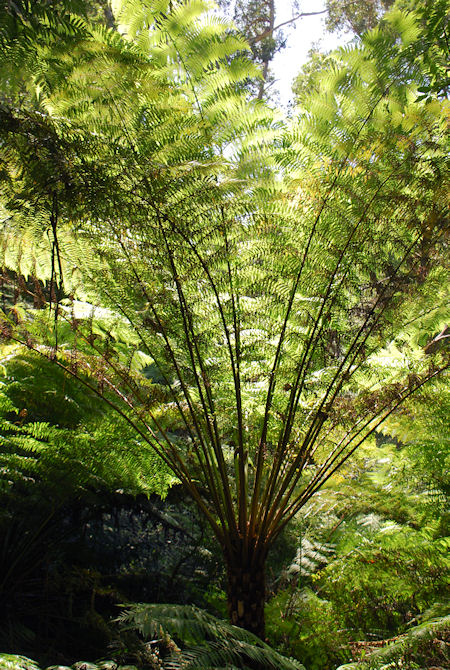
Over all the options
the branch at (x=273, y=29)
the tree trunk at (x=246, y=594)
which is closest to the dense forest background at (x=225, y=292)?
the tree trunk at (x=246, y=594)

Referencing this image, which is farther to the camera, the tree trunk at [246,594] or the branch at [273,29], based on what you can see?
the branch at [273,29]

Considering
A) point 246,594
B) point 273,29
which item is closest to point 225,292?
point 246,594

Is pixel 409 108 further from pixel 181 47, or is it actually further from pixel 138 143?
pixel 138 143

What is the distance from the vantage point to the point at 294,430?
6.24 ft

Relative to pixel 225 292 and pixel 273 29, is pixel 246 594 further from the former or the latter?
pixel 273 29

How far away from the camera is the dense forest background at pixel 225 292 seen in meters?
1.39

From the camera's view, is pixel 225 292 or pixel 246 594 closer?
pixel 246 594

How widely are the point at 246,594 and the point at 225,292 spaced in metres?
1.14

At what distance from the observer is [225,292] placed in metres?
1.91

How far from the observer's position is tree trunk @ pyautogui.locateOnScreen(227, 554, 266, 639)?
1.43 m

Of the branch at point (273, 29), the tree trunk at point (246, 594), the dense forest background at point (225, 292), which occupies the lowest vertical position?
the tree trunk at point (246, 594)

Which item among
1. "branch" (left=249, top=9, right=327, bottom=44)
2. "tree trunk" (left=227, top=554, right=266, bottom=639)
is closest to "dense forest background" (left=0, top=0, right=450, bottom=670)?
"tree trunk" (left=227, top=554, right=266, bottom=639)

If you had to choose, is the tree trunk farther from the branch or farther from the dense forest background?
the branch

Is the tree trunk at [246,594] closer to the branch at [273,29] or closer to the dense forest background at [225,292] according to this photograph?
the dense forest background at [225,292]
